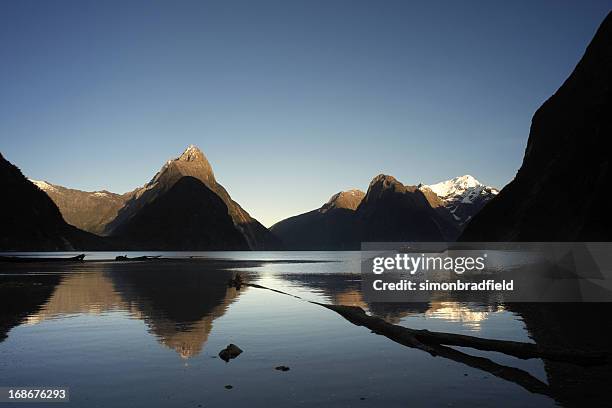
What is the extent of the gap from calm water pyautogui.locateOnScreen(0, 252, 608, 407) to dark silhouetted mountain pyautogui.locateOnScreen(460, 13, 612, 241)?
85299 mm

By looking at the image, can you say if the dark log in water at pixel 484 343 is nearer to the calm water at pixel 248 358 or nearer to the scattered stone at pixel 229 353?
the calm water at pixel 248 358

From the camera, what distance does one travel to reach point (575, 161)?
13488cm

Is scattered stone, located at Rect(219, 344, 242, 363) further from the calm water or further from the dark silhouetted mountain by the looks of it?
the dark silhouetted mountain

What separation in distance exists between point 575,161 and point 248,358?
5358 inches

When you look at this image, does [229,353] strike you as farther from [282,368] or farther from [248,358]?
[282,368]

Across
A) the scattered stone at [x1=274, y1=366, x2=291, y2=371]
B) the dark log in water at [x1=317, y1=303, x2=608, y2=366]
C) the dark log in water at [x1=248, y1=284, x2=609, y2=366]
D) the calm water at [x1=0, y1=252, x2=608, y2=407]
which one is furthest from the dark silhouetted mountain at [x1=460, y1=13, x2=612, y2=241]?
the scattered stone at [x1=274, y1=366, x2=291, y2=371]

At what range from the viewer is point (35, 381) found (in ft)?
61.6

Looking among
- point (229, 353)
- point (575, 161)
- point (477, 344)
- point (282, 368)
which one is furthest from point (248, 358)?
point (575, 161)

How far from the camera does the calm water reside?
16.8m

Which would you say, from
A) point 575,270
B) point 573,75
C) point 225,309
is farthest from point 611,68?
point 225,309

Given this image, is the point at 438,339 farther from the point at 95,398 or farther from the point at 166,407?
the point at 95,398

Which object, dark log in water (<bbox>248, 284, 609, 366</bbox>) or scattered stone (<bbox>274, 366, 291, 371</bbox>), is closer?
dark log in water (<bbox>248, 284, 609, 366</bbox>)

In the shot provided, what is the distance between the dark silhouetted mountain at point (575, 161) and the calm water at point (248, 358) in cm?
8530

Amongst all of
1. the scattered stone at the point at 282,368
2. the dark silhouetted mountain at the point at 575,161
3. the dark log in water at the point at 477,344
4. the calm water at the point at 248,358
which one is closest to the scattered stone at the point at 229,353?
the calm water at the point at 248,358
